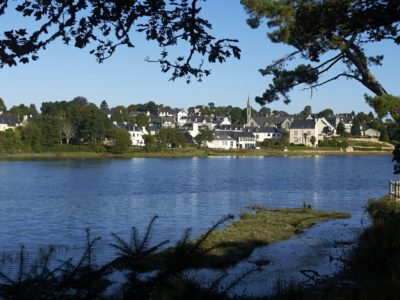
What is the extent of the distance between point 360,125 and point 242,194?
148 m

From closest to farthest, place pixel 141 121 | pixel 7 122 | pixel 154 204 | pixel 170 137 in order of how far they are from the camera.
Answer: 1. pixel 154 204
2. pixel 170 137
3. pixel 7 122
4. pixel 141 121

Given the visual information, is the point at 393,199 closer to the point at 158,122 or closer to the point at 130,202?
the point at 130,202

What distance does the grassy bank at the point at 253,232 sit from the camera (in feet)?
Result: 54.2

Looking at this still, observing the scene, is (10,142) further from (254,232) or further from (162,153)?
(254,232)

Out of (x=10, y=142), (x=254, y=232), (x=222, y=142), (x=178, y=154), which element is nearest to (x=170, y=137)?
(x=178, y=154)

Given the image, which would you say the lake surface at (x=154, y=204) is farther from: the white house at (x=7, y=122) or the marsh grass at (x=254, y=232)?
the white house at (x=7, y=122)

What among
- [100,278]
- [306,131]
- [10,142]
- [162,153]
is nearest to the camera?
[100,278]

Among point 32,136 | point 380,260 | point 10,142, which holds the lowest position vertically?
point 380,260

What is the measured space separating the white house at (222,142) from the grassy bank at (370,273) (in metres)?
129

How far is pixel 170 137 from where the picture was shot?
132 meters

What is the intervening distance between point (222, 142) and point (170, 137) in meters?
22.6

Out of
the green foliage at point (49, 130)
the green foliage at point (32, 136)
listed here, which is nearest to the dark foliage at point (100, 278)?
the green foliage at point (32, 136)

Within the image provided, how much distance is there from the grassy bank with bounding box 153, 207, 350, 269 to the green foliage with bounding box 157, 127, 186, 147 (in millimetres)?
101237

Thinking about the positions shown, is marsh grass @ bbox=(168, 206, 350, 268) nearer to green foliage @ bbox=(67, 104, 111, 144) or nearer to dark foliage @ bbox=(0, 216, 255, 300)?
dark foliage @ bbox=(0, 216, 255, 300)
